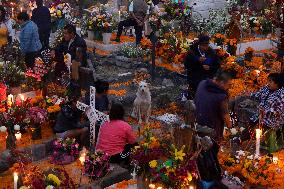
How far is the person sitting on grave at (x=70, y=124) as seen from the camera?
31.8ft

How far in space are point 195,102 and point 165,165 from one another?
1.76 metres

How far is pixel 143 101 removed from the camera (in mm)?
10789

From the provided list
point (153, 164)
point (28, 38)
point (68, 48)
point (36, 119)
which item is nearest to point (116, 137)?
point (153, 164)

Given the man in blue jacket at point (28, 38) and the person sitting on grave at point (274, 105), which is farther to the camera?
the man in blue jacket at point (28, 38)

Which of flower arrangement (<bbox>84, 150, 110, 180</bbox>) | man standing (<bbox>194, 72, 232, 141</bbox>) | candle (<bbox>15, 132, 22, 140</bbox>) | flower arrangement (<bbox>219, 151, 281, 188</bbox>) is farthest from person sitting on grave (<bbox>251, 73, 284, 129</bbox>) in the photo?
candle (<bbox>15, 132, 22, 140</bbox>)

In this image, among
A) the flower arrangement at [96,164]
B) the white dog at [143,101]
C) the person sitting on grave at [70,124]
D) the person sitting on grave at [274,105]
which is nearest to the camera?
the flower arrangement at [96,164]

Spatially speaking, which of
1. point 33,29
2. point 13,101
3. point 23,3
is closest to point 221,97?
point 13,101

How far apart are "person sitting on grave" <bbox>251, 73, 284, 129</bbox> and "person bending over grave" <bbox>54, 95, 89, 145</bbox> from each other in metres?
3.27

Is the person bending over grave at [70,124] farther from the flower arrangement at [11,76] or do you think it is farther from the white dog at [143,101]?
the flower arrangement at [11,76]

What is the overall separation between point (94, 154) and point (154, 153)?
118 cm

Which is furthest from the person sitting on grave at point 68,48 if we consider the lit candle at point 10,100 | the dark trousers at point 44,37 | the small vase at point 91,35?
the small vase at point 91,35

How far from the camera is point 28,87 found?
470 inches

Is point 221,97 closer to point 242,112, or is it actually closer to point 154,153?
point 154,153

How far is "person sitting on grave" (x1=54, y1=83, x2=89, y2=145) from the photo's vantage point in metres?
9.70
